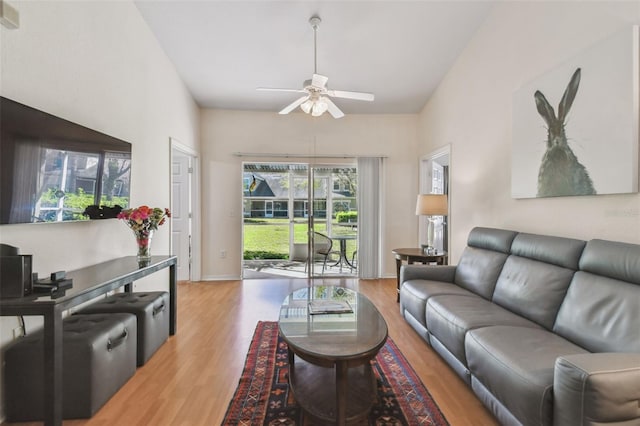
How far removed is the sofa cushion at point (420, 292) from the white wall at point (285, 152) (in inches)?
79.1

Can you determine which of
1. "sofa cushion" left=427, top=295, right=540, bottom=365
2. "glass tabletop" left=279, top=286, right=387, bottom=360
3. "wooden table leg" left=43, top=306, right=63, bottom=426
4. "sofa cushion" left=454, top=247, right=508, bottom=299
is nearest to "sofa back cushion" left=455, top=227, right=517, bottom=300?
"sofa cushion" left=454, top=247, right=508, bottom=299

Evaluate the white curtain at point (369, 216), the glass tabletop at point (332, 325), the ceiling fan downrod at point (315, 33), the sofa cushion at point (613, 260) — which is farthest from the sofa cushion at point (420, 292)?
the ceiling fan downrod at point (315, 33)

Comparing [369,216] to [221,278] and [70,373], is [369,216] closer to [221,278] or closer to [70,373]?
[221,278]

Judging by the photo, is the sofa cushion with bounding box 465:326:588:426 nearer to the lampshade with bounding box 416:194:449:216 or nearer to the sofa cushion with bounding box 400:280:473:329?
the sofa cushion with bounding box 400:280:473:329

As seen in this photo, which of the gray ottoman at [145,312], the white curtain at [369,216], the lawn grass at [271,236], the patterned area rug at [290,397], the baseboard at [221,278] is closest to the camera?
the patterned area rug at [290,397]

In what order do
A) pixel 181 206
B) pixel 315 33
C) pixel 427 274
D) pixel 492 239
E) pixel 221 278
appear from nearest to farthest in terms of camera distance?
pixel 492 239, pixel 427 274, pixel 315 33, pixel 181 206, pixel 221 278

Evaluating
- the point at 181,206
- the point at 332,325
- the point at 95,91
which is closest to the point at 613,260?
the point at 332,325

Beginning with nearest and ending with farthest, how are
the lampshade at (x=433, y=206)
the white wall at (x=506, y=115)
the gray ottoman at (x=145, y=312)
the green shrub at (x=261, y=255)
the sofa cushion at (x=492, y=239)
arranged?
the white wall at (x=506, y=115) < the gray ottoman at (x=145, y=312) < the sofa cushion at (x=492, y=239) < the lampshade at (x=433, y=206) < the green shrub at (x=261, y=255)

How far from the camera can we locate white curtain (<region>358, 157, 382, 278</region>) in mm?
4887

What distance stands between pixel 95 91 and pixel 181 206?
2.35m

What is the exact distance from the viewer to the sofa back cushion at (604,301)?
4.94 ft

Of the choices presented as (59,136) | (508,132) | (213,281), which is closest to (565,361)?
(508,132)

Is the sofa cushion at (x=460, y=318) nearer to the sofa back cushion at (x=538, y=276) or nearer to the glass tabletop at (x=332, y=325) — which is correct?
the sofa back cushion at (x=538, y=276)

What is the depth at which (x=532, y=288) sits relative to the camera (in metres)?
2.11
